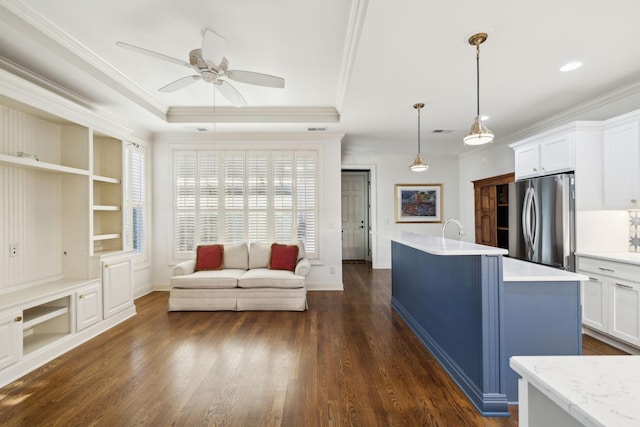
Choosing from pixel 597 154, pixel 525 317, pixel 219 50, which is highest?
pixel 219 50

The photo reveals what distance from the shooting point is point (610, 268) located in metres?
2.94

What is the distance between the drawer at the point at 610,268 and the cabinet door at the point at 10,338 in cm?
535

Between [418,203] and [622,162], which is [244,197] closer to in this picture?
[418,203]

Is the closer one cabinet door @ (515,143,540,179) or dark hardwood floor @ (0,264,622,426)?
dark hardwood floor @ (0,264,622,426)

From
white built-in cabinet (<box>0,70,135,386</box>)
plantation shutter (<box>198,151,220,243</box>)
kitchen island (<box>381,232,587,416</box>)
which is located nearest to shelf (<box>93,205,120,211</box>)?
white built-in cabinet (<box>0,70,135,386</box>)

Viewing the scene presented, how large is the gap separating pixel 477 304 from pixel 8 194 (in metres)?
4.29

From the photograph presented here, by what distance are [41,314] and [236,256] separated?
2.36 m

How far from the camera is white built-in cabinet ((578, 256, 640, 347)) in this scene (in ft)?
8.91

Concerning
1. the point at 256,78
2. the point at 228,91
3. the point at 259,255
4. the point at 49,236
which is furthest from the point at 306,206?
the point at 49,236

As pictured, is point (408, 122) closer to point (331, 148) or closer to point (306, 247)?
point (331, 148)

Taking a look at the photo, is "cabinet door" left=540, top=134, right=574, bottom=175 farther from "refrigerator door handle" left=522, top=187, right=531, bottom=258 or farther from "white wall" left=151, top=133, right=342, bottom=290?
"white wall" left=151, top=133, right=342, bottom=290

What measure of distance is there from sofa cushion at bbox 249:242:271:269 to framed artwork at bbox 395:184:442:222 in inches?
140

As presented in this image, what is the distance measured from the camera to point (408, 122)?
457 centimetres

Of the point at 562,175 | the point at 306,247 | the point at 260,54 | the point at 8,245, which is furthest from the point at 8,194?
the point at 562,175
